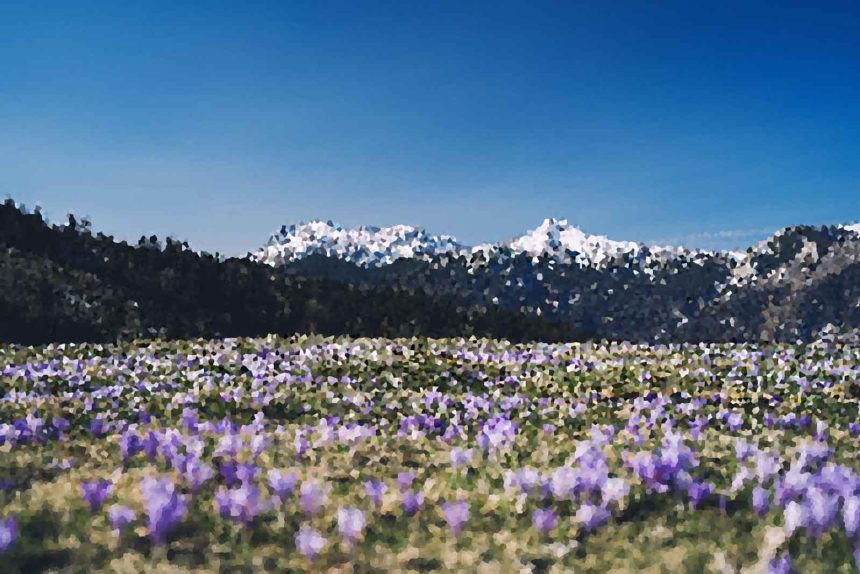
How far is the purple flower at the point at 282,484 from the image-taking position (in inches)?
212

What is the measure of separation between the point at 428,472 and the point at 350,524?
7.51 feet

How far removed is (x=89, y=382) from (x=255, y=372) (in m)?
2.80

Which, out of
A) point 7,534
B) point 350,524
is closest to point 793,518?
point 350,524

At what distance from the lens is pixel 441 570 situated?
13.2 feet

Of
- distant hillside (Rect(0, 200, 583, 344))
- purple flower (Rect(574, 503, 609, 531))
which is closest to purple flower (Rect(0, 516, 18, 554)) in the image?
purple flower (Rect(574, 503, 609, 531))

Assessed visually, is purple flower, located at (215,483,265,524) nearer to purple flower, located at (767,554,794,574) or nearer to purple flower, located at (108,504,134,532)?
purple flower, located at (108,504,134,532)

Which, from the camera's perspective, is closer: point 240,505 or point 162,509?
point 162,509

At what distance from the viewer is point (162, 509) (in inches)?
179

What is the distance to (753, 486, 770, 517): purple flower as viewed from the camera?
5109 mm

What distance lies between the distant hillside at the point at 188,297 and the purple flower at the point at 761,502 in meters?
37.8

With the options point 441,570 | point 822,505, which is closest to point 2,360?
point 441,570

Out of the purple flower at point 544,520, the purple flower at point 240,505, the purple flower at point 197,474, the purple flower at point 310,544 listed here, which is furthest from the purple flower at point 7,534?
the purple flower at point 544,520

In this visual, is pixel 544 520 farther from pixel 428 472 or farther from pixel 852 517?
pixel 428 472

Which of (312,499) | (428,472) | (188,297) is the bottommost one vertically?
(428,472)
